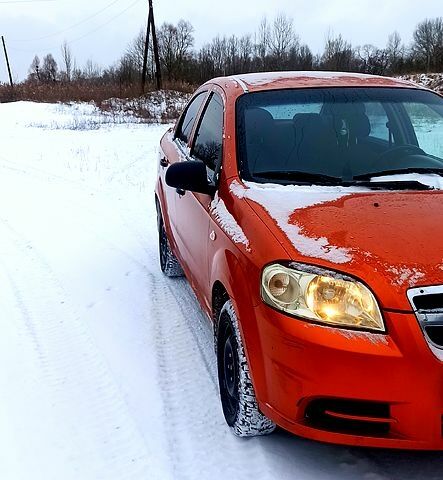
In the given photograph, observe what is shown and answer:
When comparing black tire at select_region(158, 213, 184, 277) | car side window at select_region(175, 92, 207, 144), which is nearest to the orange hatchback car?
car side window at select_region(175, 92, 207, 144)

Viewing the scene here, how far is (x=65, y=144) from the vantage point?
1469 cm

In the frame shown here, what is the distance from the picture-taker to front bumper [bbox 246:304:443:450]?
2109mm

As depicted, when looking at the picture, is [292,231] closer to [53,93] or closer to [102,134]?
[102,134]

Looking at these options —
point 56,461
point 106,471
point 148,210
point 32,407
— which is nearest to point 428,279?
point 106,471

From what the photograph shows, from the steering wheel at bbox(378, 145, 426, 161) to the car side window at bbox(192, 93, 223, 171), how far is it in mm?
920

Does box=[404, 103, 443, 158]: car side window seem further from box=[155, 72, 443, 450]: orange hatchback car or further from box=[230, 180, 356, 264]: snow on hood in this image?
box=[230, 180, 356, 264]: snow on hood

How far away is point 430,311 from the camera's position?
2.13 meters

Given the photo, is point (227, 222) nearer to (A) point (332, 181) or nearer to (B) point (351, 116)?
(A) point (332, 181)

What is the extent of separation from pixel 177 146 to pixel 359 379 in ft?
9.88

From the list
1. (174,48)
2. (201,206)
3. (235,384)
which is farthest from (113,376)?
(174,48)

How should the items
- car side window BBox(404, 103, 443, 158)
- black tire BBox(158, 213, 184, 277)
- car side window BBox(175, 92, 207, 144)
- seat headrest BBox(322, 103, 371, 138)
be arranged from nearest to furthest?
seat headrest BBox(322, 103, 371, 138)
car side window BBox(404, 103, 443, 158)
car side window BBox(175, 92, 207, 144)
black tire BBox(158, 213, 184, 277)

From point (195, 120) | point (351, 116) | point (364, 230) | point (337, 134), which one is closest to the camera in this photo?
point (364, 230)

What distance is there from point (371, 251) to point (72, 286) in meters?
3.29

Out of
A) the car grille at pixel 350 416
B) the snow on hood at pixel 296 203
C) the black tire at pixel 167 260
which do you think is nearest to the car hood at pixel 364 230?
the snow on hood at pixel 296 203
